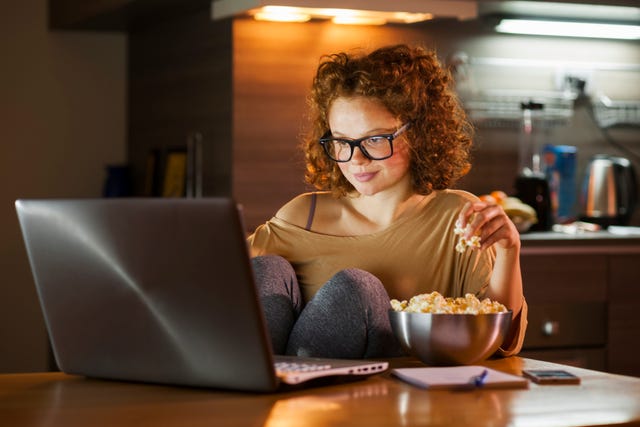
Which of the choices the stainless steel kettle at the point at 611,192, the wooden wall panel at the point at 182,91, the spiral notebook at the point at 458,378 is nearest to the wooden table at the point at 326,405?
the spiral notebook at the point at 458,378

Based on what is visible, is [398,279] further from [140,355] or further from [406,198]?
[140,355]

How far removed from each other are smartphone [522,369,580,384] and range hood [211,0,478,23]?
2038mm

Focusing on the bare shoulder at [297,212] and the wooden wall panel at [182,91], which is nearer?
the bare shoulder at [297,212]

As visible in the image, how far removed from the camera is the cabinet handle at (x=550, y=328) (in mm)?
3801

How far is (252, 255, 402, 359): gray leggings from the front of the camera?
1805 mm

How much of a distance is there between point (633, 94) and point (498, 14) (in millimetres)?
830

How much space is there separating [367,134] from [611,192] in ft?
7.46

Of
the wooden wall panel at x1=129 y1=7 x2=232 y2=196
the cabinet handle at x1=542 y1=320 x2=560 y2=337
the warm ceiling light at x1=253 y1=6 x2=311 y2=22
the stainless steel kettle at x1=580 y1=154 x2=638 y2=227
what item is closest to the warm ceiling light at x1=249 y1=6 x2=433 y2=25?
the warm ceiling light at x1=253 y1=6 x2=311 y2=22

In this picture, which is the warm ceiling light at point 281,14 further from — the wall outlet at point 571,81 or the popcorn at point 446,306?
the popcorn at point 446,306

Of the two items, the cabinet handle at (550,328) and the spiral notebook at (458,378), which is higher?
the spiral notebook at (458,378)

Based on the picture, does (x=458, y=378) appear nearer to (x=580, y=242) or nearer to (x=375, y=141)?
(x=375, y=141)

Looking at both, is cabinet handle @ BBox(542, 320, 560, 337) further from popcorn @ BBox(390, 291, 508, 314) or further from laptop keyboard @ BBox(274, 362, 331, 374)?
laptop keyboard @ BBox(274, 362, 331, 374)

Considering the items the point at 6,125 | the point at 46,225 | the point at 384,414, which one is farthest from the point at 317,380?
the point at 6,125

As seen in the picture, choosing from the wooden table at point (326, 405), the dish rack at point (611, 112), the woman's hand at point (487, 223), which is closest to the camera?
the wooden table at point (326, 405)
